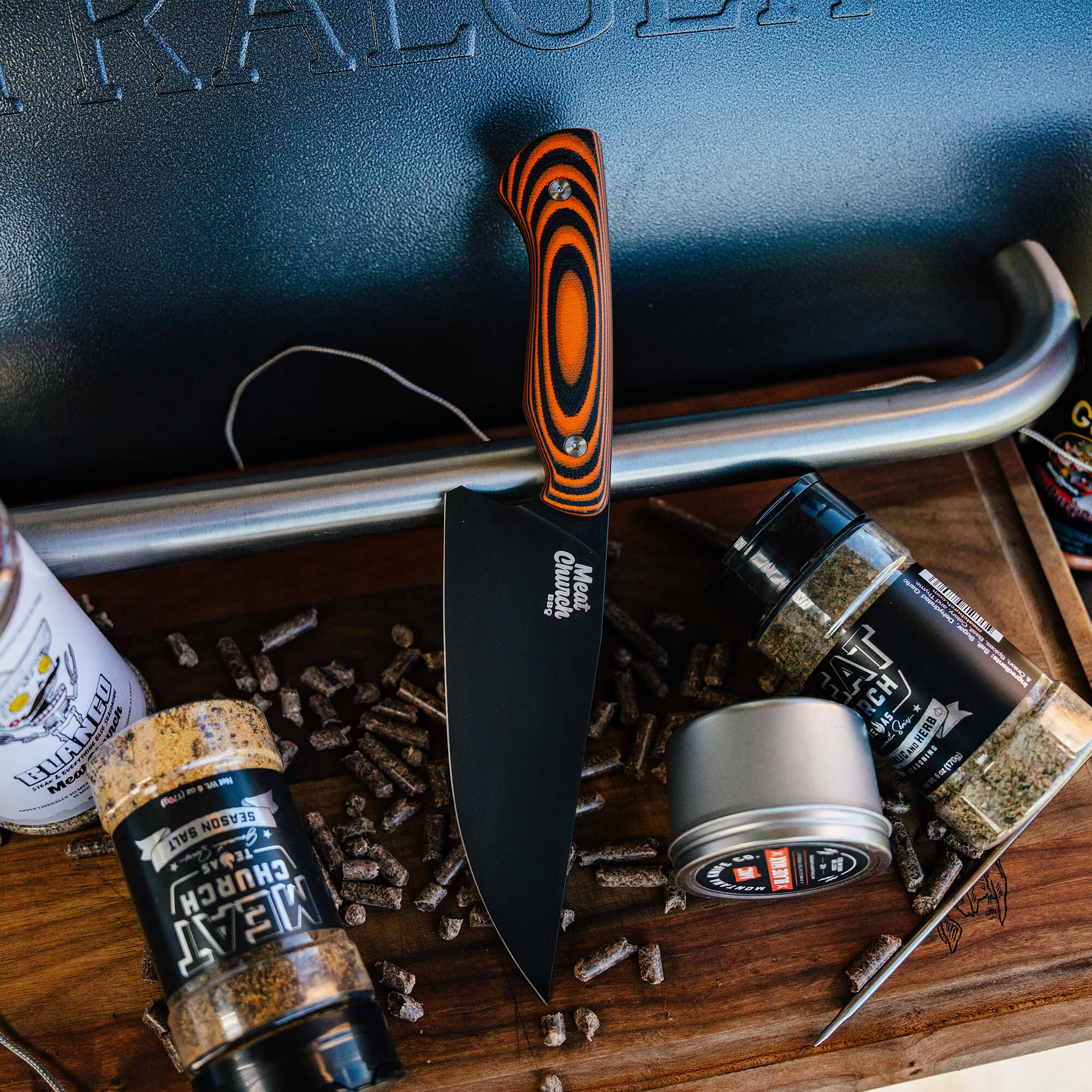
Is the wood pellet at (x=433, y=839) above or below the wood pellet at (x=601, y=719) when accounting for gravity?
below

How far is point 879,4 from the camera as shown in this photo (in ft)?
1.93

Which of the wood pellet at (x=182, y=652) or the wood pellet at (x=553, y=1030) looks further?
the wood pellet at (x=182, y=652)

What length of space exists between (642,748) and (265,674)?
258mm

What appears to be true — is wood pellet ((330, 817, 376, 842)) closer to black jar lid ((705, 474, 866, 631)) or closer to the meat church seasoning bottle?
the meat church seasoning bottle

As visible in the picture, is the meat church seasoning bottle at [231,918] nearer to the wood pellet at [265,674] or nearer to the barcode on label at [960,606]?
the wood pellet at [265,674]

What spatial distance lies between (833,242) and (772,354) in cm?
10

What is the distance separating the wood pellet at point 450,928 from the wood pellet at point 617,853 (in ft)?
0.27

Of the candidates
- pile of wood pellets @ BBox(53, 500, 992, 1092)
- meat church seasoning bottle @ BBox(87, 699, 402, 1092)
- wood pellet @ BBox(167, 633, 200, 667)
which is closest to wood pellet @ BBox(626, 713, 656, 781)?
pile of wood pellets @ BBox(53, 500, 992, 1092)

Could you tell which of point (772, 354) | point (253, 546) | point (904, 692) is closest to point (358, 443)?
point (253, 546)

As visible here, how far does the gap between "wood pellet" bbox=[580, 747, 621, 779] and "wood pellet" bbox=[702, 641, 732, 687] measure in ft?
0.27

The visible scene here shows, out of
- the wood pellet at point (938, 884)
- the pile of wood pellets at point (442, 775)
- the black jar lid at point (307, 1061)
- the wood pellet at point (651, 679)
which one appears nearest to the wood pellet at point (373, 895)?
the pile of wood pellets at point (442, 775)

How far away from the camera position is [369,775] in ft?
1.95

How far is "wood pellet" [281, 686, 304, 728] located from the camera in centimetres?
61

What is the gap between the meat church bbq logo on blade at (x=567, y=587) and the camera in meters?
0.56
